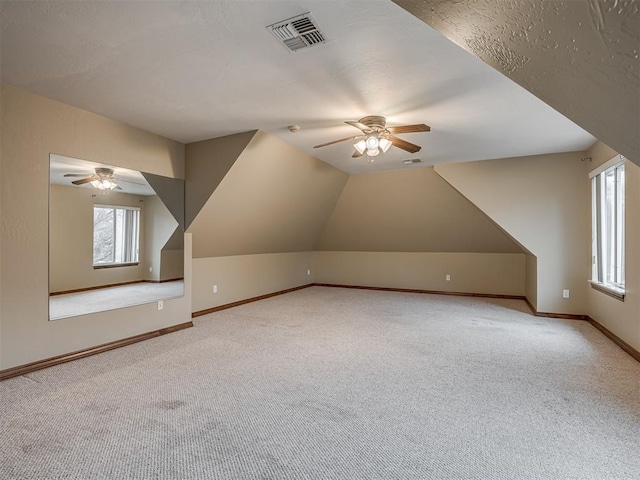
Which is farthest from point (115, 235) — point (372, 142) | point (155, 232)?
point (372, 142)

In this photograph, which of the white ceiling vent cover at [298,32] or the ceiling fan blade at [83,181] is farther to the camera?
the ceiling fan blade at [83,181]

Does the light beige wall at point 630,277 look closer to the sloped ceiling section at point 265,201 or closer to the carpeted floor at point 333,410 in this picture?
the carpeted floor at point 333,410

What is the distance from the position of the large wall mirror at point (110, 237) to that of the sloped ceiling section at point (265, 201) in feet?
1.56

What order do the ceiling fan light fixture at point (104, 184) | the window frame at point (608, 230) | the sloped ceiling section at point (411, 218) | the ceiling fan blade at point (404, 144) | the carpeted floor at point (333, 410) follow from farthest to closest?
the sloped ceiling section at point (411, 218) → the window frame at point (608, 230) → the ceiling fan light fixture at point (104, 184) → the ceiling fan blade at point (404, 144) → the carpeted floor at point (333, 410)

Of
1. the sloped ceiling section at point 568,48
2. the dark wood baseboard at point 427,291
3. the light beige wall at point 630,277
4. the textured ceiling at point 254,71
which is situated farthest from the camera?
the dark wood baseboard at point 427,291

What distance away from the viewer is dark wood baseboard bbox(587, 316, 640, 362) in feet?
10.6

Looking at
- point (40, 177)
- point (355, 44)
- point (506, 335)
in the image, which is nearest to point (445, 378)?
point (506, 335)

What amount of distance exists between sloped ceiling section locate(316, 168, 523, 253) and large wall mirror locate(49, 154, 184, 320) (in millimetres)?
3383

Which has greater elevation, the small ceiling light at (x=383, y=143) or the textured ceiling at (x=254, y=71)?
the textured ceiling at (x=254, y=71)

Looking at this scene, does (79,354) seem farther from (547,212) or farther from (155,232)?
(547,212)

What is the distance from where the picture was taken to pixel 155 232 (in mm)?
4230

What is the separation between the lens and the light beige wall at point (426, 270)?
666cm

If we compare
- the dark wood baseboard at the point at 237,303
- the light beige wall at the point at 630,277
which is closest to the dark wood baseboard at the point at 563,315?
the light beige wall at the point at 630,277

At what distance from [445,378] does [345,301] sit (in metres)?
3.54
